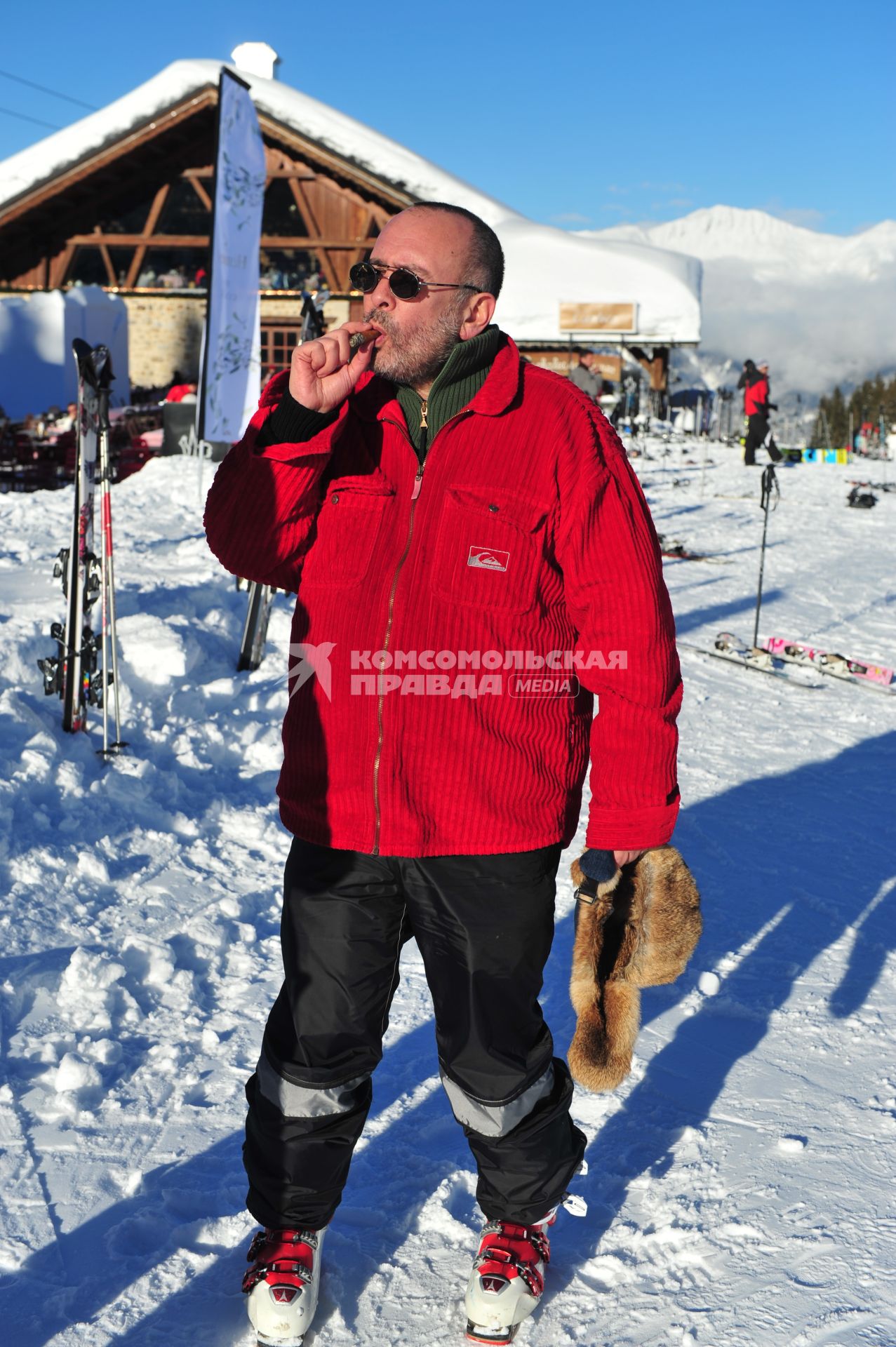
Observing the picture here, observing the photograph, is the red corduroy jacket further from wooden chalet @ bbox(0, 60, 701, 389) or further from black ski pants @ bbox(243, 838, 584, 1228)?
wooden chalet @ bbox(0, 60, 701, 389)

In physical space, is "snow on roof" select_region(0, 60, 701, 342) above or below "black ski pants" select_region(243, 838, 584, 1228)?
above

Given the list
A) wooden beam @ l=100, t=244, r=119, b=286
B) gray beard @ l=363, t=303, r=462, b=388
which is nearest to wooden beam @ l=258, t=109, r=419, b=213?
wooden beam @ l=100, t=244, r=119, b=286

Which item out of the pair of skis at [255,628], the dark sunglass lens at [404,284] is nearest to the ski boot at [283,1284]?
the dark sunglass lens at [404,284]

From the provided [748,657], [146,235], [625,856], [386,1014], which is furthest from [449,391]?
[146,235]

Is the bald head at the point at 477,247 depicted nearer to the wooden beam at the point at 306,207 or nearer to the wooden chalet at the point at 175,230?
the wooden chalet at the point at 175,230

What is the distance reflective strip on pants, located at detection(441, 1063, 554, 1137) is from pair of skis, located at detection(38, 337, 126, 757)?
3.11 metres

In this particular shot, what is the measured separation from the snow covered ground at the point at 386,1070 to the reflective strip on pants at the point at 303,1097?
0.42 m

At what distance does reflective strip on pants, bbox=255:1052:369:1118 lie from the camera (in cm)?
212

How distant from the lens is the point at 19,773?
4.46 meters

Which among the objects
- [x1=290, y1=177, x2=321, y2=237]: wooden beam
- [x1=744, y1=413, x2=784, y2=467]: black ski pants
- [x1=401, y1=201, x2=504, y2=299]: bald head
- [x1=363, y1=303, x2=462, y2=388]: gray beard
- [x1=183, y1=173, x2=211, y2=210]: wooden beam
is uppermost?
[x1=183, y1=173, x2=211, y2=210]: wooden beam

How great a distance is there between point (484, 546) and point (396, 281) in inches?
19.7

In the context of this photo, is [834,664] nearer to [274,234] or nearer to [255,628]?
[255,628]

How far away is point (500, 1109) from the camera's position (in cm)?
212

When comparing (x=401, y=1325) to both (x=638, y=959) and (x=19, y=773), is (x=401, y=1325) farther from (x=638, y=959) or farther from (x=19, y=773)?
(x=19, y=773)
